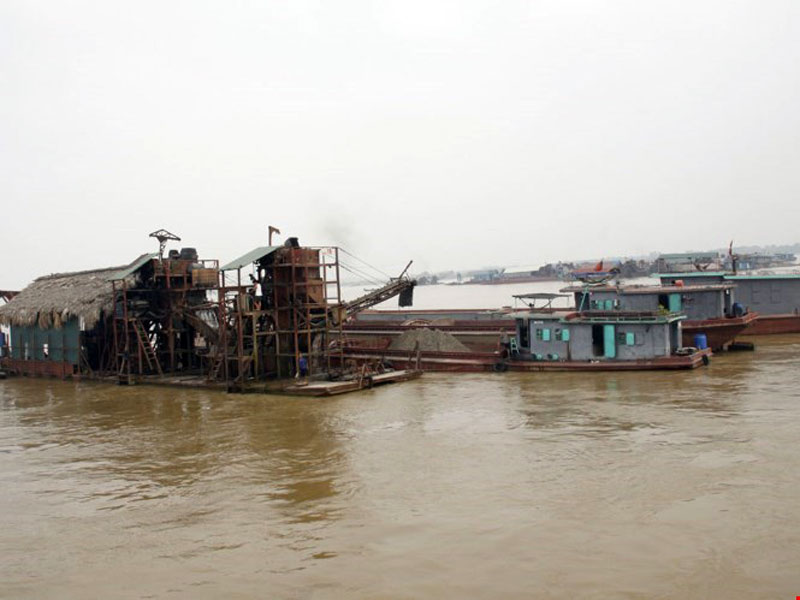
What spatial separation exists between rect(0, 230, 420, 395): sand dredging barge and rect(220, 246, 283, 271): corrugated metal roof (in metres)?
0.06

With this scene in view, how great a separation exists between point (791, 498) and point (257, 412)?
16.8m

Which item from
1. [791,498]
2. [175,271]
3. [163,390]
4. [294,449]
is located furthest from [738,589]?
[175,271]

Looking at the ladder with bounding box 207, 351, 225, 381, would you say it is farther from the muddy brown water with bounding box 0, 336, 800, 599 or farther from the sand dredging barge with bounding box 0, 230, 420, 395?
the muddy brown water with bounding box 0, 336, 800, 599

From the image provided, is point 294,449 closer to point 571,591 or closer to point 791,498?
point 571,591

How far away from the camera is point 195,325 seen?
109ft

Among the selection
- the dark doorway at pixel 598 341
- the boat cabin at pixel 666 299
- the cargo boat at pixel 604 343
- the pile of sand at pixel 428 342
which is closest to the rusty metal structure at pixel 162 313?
the pile of sand at pixel 428 342

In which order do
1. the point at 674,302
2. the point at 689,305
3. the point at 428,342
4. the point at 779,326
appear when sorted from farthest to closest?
1. the point at 779,326
2. the point at 689,305
3. the point at 674,302
4. the point at 428,342

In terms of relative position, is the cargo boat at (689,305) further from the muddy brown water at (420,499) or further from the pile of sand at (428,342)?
the muddy brown water at (420,499)

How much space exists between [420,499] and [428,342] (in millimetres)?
21081

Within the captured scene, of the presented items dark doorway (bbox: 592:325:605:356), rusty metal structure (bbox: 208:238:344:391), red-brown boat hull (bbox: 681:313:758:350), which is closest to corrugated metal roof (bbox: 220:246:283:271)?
rusty metal structure (bbox: 208:238:344:391)

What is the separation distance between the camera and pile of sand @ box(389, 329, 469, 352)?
3472 centimetres

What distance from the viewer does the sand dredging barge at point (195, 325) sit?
29.0m

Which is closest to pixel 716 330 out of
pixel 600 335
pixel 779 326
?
pixel 600 335

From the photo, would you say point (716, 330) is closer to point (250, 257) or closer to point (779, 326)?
point (779, 326)
